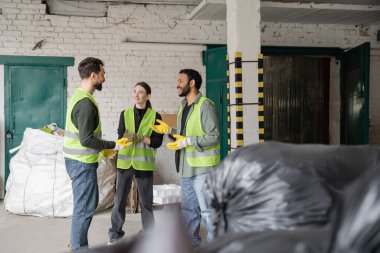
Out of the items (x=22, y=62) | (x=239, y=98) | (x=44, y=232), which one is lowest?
(x=44, y=232)

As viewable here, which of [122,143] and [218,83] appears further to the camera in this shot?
[218,83]

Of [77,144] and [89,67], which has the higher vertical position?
[89,67]

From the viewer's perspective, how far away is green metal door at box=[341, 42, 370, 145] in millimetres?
7906

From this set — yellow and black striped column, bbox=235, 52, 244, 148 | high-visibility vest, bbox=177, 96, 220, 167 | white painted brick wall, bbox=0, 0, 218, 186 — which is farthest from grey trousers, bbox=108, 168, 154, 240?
white painted brick wall, bbox=0, 0, 218, 186

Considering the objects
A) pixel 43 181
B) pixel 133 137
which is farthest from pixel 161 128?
pixel 43 181

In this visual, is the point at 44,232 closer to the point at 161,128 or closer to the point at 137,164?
the point at 137,164

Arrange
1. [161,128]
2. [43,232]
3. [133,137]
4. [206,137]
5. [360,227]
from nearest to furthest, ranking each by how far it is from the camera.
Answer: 1. [360,227]
2. [206,137]
3. [133,137]
4. [161,128]
5. [43,232]

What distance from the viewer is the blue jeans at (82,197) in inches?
146

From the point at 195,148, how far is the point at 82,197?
1.07m

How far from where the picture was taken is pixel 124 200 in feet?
14.9

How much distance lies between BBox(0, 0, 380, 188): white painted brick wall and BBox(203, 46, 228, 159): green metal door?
0.75ft

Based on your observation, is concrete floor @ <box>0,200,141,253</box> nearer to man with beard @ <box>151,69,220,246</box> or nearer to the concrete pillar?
man with beard @ <box>151,69,220,246</box>

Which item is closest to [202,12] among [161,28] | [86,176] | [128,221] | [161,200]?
[161,28]

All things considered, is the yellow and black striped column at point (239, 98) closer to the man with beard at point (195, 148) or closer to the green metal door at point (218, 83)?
the man with beard at point (195, 148)
